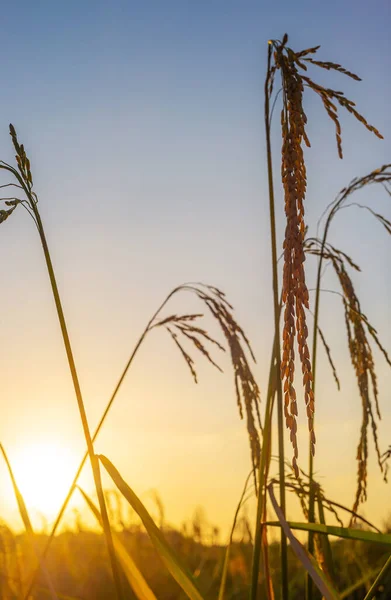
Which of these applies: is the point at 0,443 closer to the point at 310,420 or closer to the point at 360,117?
the point at 310,420

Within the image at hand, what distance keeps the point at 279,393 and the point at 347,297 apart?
3.52ft

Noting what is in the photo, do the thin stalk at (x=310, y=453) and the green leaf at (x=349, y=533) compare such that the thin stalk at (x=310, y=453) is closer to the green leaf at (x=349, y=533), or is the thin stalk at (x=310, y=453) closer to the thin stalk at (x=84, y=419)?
the green leaf at (x=349, y=533)

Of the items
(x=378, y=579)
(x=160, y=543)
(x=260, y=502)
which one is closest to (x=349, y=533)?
(x=378, y=579)

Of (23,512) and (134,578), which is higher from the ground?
(23,512)

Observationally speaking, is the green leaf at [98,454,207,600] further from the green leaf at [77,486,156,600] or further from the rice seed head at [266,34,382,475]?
the rice seed head at [266,34,382,475]

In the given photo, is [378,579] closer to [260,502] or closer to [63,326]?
[260,502]

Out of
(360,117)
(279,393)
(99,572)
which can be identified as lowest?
(99,572)

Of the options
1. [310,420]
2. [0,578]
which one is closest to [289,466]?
[0,578]

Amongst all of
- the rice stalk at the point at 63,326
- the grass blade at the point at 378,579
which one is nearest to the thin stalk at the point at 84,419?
the rice stalk at the point at 63,326

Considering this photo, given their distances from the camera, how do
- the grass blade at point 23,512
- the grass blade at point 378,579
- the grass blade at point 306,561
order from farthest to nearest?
the grass blade at point 23,512
the grass blade at point 378,579
the grass blade at point 306,561

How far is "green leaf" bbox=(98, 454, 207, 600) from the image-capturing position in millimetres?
1804

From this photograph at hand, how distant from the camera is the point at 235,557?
5223 mm

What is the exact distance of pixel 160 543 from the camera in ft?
5.98

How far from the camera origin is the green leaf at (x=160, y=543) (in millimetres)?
1804
